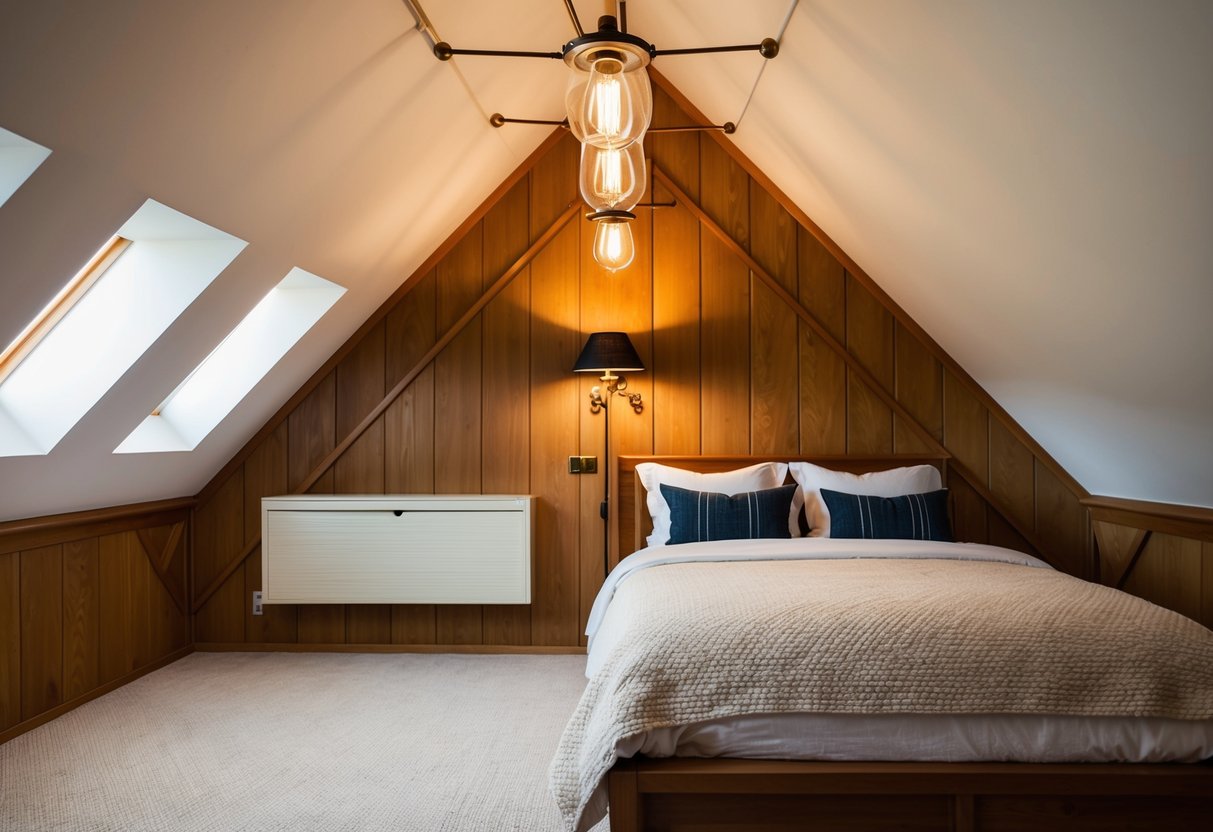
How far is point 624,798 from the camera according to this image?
6.33ft

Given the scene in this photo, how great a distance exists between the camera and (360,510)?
3.94 meters

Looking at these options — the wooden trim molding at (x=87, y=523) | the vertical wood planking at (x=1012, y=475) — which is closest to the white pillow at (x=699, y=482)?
the vertical wood planking at (x=1012, y=475)

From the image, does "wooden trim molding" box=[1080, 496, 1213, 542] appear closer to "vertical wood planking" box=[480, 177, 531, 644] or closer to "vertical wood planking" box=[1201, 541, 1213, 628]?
"vertical wood planking" box=[1201, 541, 1213, 628]

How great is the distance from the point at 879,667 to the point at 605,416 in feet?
7.63

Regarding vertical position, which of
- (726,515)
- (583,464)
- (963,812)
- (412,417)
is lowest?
(963,812)

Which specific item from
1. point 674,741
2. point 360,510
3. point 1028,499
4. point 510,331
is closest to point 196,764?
point 360,510

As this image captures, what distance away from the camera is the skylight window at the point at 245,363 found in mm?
3711

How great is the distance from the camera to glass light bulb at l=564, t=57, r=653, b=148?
1.90m

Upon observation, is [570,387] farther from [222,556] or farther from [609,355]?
[222,556]

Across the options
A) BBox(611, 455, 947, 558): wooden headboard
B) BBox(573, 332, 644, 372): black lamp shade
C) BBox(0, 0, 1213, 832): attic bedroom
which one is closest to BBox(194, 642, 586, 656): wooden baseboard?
BBox(0, 0, 1213, 832): attic bedroom

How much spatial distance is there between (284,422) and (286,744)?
1.79m

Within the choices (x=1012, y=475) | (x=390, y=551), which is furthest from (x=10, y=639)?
(x=1012, y=475)

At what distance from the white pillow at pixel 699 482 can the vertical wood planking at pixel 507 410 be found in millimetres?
653

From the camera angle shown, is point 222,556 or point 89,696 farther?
point 222,556
